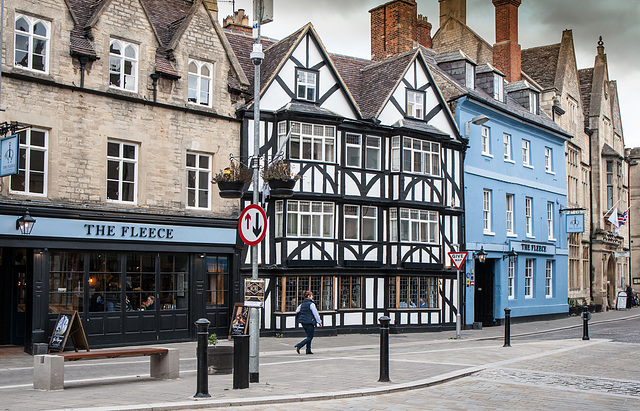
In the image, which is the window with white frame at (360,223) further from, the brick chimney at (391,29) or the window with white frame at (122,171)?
the brick chimney at (391,29)

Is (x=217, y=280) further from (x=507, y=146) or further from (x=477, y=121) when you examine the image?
(x=507, y=146)

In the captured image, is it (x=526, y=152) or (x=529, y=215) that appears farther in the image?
(x=526, y=152)

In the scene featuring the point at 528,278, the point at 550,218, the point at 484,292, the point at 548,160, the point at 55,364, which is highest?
the point at 548,160

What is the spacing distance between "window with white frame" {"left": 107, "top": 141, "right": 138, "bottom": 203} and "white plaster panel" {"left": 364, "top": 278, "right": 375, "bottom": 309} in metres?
9.58

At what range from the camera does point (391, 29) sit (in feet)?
105

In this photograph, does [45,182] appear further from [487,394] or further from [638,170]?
[638,170]

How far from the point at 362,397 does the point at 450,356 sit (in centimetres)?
684

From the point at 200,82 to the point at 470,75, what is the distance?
15.0m

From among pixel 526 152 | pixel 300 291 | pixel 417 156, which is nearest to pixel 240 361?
pixel 300 291

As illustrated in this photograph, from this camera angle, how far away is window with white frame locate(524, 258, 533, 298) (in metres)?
34.2

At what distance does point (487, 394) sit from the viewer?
11.7 m

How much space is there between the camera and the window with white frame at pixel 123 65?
20531mm

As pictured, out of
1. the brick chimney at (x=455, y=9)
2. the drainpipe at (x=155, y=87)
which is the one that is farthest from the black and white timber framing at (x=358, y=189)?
the brick chimney at (x=455, y=9)

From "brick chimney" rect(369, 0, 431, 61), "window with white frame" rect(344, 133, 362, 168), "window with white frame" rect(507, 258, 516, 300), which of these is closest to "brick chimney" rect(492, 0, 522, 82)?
"brick chimney" rect(369, 0, 431, 61)
